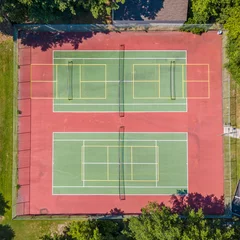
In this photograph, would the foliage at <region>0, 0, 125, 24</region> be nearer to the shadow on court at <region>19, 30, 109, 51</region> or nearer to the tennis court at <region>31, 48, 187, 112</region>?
the shadow on court at <region>19, 30, 109, 51</region>

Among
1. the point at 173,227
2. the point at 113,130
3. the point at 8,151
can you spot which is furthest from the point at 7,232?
the point at 173,227

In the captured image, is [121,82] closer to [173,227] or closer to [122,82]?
[122,82]

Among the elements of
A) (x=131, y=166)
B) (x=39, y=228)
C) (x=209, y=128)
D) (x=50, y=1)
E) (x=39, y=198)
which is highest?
(x=50, y=1)

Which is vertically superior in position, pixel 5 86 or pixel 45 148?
pixel 5 86

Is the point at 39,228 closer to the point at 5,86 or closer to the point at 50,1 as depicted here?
the point at 5,86

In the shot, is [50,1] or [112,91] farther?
[112,91]

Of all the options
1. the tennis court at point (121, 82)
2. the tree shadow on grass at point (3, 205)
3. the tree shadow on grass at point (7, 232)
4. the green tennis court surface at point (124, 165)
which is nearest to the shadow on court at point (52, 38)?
the tennis court at point (121, 82)

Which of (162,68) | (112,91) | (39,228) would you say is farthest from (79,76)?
(39,228)
